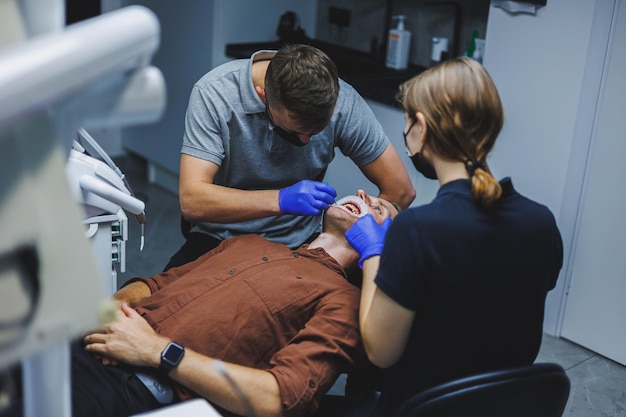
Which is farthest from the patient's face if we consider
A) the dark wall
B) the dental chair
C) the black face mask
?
the dark wall

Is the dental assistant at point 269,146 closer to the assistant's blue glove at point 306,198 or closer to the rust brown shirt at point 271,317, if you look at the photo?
the assistant's blue glove at point 306,198

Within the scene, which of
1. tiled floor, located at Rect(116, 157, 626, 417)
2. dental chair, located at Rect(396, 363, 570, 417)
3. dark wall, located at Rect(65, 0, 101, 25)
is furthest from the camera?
dark wall, located at Rect(65, 0, 101, 25)

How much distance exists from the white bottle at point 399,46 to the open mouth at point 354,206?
1.66m

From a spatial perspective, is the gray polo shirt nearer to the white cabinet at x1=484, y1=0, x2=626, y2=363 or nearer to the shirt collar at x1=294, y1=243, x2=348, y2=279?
the shirt collar at x1=294, y1=243, x2=348, y2=279

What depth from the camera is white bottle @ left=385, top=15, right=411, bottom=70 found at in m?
3.46

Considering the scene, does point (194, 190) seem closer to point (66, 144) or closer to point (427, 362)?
point (427, 362)

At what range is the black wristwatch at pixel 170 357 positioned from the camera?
1.48m

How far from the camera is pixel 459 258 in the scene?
127 cm

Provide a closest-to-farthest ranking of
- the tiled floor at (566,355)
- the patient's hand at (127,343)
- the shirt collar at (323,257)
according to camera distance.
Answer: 1. the patient's hand at (127,343)
2. the shirt collar at (323,257)
3. the tiled floor at (566,355)

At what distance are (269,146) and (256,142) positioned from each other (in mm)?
38

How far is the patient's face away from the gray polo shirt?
0.68 ft

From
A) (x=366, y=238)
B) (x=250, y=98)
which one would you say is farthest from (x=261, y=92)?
(x=366, y=238)

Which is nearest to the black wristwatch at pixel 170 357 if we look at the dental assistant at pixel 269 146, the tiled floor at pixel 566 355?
the dental assistant at pixel 269 146

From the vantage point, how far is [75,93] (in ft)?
2.20
